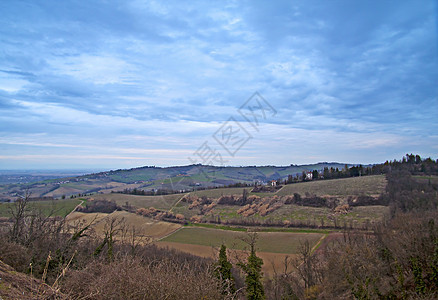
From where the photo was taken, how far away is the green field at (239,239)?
166ft

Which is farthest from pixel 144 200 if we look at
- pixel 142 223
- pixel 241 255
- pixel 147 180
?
pixel 241 255

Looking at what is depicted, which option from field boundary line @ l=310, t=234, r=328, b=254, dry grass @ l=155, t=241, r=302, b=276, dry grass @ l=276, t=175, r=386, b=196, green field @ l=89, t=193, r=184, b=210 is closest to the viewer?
dry grass @ l=155, t=241, r=302, b=276

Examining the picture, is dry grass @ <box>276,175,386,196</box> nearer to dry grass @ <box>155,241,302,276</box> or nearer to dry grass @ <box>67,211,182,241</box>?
dry grass @ <box>67,211,182,241</box>

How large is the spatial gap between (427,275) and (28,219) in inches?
1448

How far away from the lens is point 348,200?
253 ft

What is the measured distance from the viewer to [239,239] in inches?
2178

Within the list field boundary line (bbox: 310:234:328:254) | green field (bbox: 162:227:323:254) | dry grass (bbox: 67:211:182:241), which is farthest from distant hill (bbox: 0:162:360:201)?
field boundary line (bbox: 310:234:328:254)

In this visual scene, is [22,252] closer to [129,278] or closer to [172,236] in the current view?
[129,278]

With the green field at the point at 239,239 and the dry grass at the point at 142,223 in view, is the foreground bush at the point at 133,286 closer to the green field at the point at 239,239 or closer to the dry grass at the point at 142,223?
the green field at the point at 239,239

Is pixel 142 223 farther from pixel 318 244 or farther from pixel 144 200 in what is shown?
pixel 318 244

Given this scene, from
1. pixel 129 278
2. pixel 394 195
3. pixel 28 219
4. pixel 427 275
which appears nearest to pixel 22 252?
pixel 129 278

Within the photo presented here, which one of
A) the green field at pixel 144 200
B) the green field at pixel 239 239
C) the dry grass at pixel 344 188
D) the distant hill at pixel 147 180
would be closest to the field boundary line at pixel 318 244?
A: the green field at pixel 239 239

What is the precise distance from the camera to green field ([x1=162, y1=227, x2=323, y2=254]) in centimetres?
5062

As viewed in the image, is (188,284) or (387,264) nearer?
(188,284)
